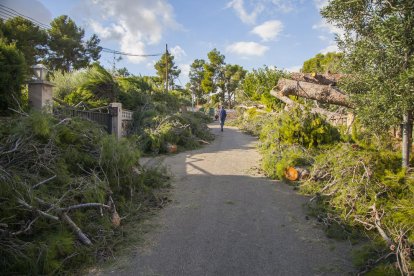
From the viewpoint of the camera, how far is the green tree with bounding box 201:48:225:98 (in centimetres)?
5512

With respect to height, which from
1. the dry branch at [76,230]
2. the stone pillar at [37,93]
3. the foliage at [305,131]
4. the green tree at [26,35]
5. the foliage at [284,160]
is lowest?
the dry branch at [76,230]

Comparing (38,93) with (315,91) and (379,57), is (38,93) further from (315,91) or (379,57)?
(315,91)

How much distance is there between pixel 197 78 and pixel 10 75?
58.4m

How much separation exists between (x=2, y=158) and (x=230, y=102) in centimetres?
5336

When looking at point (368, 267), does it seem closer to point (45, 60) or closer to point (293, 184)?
point (293, 184)

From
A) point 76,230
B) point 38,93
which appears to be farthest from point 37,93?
point 76,230

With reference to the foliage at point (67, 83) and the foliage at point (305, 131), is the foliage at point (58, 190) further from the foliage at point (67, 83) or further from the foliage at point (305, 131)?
the foliage at point (67, 83)

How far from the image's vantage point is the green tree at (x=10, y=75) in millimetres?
5734

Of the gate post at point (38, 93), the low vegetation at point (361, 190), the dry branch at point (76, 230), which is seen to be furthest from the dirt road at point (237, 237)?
the gate post at point (38, 93)

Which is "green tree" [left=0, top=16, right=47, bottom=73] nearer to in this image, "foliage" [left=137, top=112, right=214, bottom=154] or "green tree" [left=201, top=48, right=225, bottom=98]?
"foliage" [left=137, top=112, right=214, bottom=154]

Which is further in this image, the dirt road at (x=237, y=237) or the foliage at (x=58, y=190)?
the dirt road at (x=237, y=237)

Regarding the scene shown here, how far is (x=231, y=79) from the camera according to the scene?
5481 cm

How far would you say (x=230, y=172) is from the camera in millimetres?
8430

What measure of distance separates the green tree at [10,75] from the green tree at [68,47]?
2998cm
